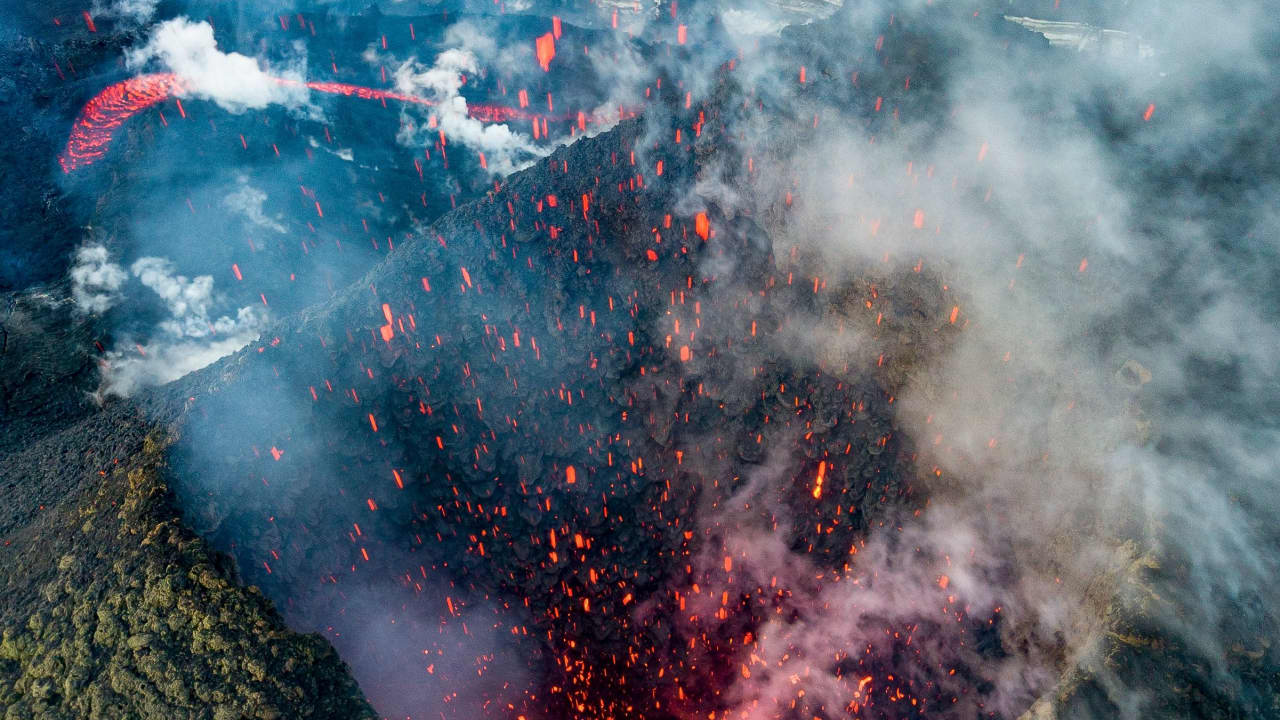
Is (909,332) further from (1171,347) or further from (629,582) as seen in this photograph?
(629,582)

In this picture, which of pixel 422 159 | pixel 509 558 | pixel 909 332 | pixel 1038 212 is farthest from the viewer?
pixel 422 159

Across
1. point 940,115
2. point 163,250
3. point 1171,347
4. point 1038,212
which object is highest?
point 940,115

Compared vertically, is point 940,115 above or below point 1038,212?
above

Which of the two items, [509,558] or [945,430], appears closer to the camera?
[945,430]

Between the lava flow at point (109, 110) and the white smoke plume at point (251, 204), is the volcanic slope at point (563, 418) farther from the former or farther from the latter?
the lava flow at point (109, 110)

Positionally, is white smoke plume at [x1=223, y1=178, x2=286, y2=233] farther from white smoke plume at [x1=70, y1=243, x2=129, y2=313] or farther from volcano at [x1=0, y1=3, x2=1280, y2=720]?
volcano at [x1=0, y1=3, x2=1280, y2=720]

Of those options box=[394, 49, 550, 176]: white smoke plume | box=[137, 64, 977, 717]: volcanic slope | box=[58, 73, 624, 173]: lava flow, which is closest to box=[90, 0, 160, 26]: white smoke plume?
box=[58, 73, 624, 173]: lava flow

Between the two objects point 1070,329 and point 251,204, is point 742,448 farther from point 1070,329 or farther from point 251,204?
point 251,204

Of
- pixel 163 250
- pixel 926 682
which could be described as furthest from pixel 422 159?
pixel 926 682
